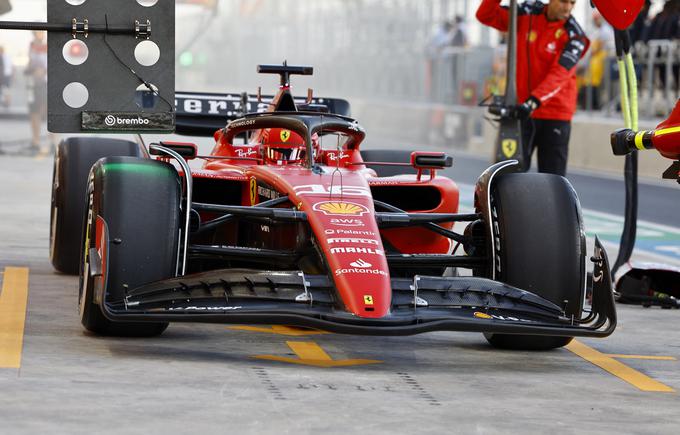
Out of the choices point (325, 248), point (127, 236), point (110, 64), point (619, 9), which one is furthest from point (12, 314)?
point (619, 9)

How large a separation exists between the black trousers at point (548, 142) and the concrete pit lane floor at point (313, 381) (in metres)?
2.70

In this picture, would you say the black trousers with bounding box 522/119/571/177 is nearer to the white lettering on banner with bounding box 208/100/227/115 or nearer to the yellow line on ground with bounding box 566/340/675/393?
the white lettering on banner with bounding box 208/100/227/115

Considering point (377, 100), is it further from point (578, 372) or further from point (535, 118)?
A: point (578, 372)

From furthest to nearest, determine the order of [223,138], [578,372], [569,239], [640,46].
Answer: [640,46] → [223,138] → [569,239] → [578,372]

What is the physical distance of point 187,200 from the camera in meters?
6.98

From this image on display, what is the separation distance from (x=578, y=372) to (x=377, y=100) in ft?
101

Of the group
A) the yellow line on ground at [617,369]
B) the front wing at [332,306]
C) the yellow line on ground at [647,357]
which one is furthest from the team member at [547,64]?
the front wing at [332,306]

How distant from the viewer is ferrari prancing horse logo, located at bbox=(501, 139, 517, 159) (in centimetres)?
1070

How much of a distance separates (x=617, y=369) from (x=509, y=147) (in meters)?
4.02

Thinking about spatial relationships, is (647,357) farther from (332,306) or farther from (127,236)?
(127,236)

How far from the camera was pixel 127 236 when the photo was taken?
22.4 ft

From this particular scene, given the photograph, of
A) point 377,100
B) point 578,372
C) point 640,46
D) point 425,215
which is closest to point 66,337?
point 425,215

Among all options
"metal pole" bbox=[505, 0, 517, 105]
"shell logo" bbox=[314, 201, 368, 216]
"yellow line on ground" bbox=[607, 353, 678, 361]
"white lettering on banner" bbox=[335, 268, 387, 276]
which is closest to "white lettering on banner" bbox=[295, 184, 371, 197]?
"shell logo" bbox=[314, 201, 368, 216]

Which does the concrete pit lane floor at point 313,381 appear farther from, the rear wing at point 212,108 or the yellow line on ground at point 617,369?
the rear wing at point 212,108
